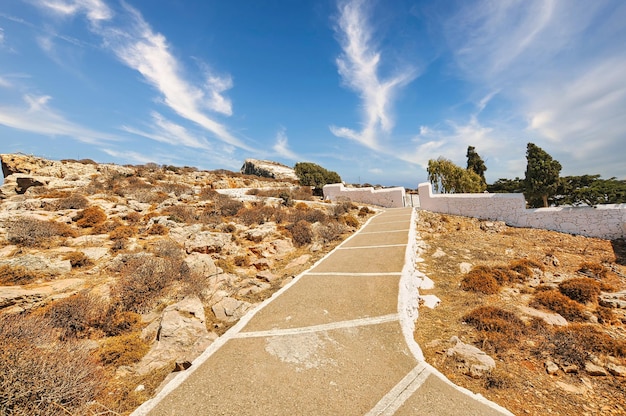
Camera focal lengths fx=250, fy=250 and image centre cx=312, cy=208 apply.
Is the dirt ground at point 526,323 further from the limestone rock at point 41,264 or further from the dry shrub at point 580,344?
the limestone rock at point 41,264

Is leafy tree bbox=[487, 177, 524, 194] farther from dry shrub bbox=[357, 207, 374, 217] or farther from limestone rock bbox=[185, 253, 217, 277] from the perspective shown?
limestone rock bbox=[185, 253, 217, 277]

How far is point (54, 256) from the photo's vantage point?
8.33m

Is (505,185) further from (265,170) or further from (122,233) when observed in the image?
(265,170)

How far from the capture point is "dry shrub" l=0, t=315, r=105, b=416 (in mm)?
3156

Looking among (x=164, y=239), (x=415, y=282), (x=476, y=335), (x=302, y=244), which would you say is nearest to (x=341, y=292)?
(x=415, y=282)

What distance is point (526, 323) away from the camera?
6309 mm

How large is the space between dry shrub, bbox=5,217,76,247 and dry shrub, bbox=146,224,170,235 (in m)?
2.86

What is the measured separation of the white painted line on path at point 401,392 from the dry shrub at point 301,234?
9204mm

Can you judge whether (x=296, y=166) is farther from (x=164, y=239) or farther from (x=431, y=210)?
(x=164, y=239)

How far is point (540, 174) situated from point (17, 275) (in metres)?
24.7

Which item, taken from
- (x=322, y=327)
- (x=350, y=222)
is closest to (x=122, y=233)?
(x=322, y=327)

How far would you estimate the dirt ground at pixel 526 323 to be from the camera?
4.10 meters

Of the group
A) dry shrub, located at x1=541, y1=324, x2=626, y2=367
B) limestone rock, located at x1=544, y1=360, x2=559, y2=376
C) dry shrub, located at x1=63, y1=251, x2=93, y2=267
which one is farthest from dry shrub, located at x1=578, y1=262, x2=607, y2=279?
dry shrub, located at x1=63, y1=251, x2=93, y2=267

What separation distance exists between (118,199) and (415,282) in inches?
764
